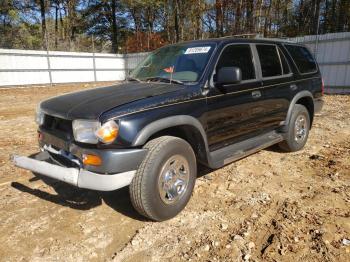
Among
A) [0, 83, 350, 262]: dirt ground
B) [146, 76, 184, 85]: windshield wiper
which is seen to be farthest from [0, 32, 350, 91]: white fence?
[146, 76, 184, 85]: windshield wiper

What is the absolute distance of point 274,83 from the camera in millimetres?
4719

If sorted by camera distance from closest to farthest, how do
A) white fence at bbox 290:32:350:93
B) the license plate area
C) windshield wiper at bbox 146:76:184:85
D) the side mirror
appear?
1. the license plate area
2. the side mirror
3. windshield wiper at bbox 146:76:184:85
4. white fence at bbox 290:32:350:93

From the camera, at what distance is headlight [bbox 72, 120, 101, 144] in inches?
114

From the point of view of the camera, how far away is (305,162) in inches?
201

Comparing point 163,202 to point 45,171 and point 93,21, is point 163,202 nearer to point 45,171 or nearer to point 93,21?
point 45,171

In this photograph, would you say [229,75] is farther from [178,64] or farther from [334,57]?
[334,57]

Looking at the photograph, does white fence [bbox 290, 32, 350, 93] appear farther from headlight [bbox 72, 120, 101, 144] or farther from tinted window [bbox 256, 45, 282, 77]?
headlight [bbox 72, 120, 101, 144]

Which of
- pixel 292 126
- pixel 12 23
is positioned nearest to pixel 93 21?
pixel 12 23

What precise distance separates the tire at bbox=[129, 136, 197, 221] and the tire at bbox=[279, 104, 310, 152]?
2449 millimetres

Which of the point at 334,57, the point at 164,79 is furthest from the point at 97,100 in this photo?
the point at 334,57

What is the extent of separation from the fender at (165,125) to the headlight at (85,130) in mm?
376

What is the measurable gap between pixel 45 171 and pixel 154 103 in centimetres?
129

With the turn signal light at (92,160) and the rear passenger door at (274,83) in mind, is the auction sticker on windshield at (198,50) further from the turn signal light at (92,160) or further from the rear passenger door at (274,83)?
the turn signal light at (92,160)

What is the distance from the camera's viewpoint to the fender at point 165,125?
2.95 metres
